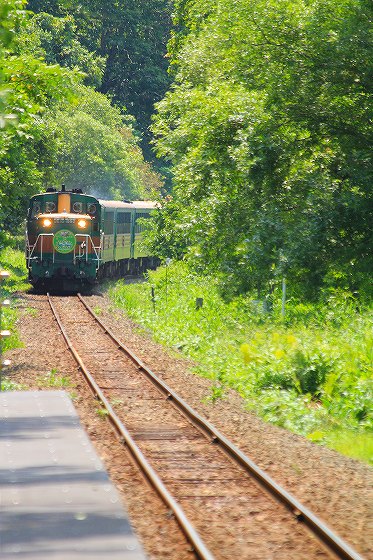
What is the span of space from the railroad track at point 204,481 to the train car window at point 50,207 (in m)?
16.6

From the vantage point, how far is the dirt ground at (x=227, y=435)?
844 centimetres

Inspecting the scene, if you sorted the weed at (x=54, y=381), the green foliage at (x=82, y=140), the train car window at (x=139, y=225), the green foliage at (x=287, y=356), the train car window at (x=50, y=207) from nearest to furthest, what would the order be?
the green foliage at (x=287, y=356) → the weed at (x=54, y=381) → the train car window at (x=50, y=207) → the green foliage at (x=82, y=140) → the train car window at (x=139, y=225)

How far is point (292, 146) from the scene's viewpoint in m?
19.2

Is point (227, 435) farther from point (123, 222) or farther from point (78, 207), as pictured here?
point (123, 222)

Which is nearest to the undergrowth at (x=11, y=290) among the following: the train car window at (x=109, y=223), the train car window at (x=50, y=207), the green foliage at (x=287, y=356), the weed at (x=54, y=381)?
the weed at (x=54, y=381)

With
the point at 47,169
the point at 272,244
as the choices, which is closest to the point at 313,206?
the point at 272,244

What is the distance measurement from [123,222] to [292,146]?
22115 mm

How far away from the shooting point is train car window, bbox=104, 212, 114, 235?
1410 inches

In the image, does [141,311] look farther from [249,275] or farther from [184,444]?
[184,444]

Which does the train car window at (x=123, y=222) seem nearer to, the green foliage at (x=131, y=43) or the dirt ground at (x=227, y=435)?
the dirt ground at (x=227, y=435)

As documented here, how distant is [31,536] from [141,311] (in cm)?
2208

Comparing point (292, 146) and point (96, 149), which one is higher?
point (96, 149)

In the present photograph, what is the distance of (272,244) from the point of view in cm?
1839

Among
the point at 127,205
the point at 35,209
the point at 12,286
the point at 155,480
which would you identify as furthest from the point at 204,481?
the point at 127,205
